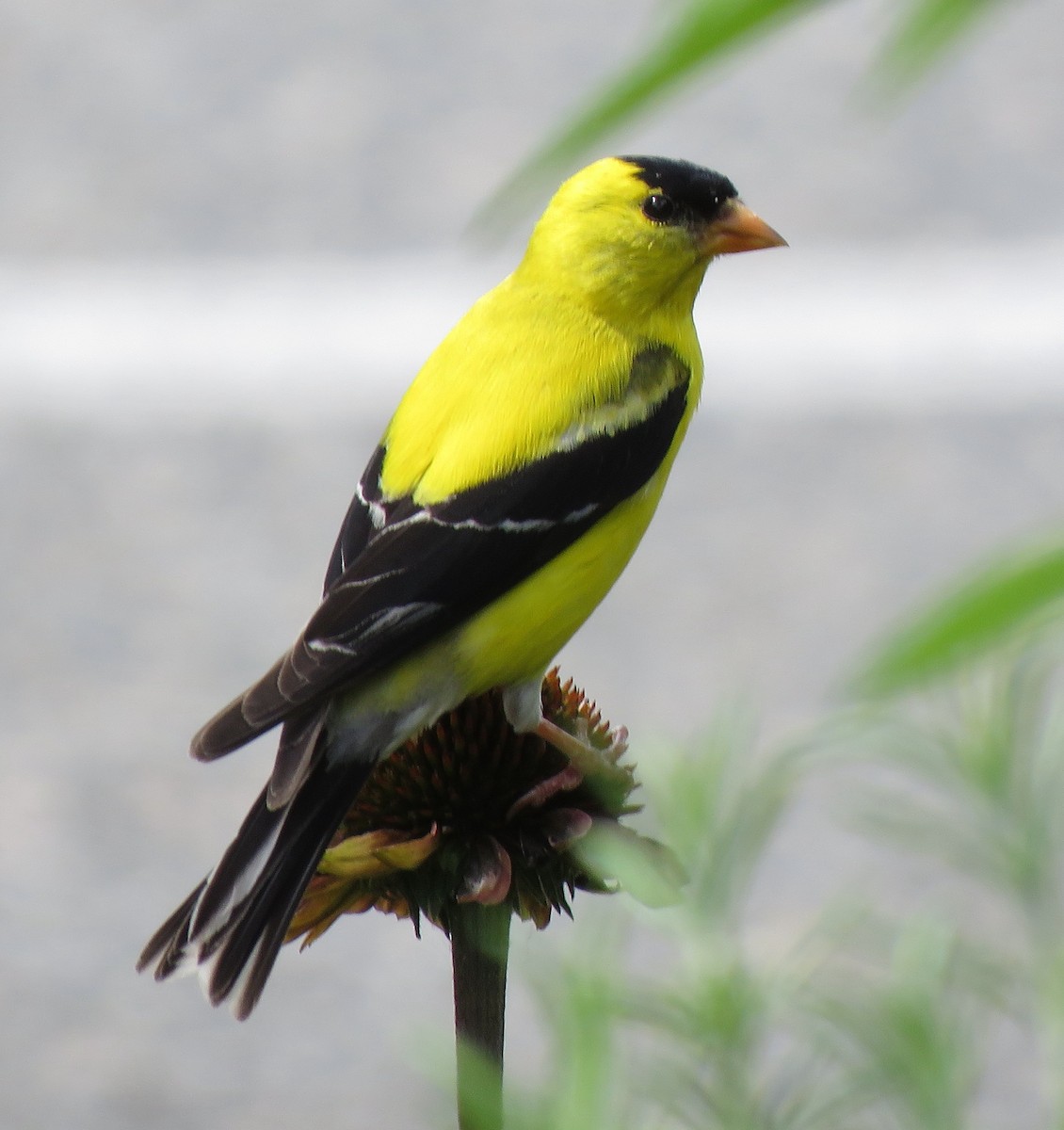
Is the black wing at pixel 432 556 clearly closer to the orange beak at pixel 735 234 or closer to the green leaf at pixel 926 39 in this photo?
the orange beak at pixel 735 234

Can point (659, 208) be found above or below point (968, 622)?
above

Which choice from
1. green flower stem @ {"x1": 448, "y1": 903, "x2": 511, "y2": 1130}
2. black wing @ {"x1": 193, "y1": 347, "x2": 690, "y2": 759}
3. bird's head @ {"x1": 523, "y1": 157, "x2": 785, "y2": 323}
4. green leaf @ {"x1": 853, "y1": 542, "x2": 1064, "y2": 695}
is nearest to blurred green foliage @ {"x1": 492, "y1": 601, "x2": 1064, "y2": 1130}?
green flower stem @ {"x1": 448, "y1": 903, "x2": 511, "y2": 1130}

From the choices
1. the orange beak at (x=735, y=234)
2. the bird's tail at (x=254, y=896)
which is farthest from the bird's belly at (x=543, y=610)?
the orange beak at (x=735, y=234)

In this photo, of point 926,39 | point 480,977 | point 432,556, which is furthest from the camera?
point 432,556

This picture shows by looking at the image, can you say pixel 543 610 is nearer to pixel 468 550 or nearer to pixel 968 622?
pixel 468 550

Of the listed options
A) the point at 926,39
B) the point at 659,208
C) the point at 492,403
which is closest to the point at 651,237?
the point at 659,208

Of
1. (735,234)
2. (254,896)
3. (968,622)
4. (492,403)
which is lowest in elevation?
(968,622)

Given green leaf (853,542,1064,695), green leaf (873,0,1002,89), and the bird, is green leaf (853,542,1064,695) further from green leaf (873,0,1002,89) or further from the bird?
the bird
